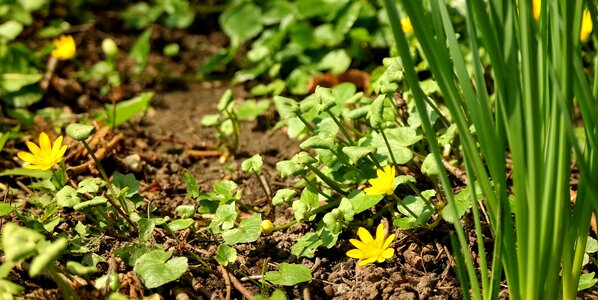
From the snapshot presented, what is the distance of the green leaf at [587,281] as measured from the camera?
5.54ft

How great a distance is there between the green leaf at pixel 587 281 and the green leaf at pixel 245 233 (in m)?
0.75

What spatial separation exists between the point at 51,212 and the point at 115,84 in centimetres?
128

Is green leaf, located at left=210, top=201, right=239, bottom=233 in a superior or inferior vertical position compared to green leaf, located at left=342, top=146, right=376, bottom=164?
inferior

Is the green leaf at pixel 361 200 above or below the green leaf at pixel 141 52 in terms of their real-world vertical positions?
above

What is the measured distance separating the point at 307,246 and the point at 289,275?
14cm

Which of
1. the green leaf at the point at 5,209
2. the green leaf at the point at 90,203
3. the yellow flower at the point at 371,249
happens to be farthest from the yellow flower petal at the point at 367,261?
the green leaf at the point at 5,209

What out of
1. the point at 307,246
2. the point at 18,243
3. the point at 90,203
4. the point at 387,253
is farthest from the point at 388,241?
the point at 18,243

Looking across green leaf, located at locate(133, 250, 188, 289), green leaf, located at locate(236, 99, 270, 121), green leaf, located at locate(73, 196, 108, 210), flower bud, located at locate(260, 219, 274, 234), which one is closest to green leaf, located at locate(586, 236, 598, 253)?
flower bud, located at locate(260, 219, 274, 234)

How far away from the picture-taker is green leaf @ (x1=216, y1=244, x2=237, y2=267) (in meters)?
1.78

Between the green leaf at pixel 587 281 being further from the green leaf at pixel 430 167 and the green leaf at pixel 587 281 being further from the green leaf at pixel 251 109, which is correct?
the green leaf at pixel 251 109

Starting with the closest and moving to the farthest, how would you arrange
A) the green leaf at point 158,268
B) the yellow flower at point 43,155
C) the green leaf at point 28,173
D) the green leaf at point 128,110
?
the green leaf at point 158,268 < the yellow flower at point 43,155 < the green leaf at point 28,173 < the green leaf at point 128,110

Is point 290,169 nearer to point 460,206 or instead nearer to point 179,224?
point 179,224

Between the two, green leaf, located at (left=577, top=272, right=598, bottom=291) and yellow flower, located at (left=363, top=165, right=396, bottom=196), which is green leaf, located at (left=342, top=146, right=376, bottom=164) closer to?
yellow flower, located at (left=363, top=165, right=396, bottom=196)

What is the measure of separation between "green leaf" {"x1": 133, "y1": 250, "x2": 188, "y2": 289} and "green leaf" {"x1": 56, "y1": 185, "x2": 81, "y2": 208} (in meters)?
0.21
